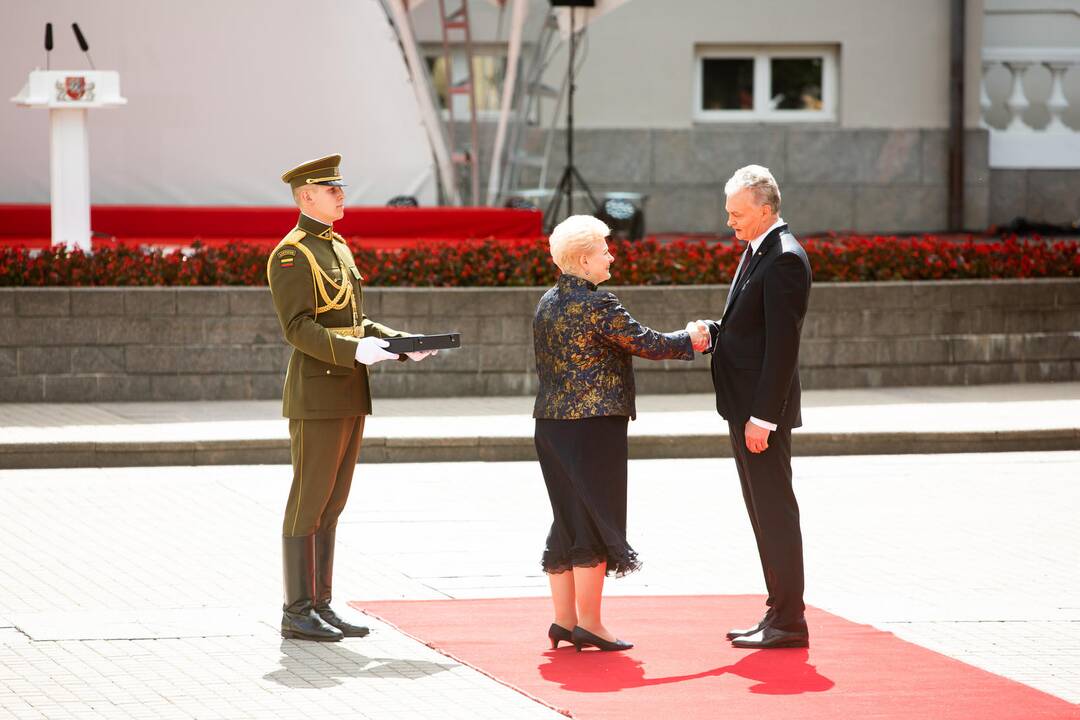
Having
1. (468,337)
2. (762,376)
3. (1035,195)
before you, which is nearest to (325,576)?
(762,376)

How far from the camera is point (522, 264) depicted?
14617 mm

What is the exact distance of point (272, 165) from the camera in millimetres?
20578

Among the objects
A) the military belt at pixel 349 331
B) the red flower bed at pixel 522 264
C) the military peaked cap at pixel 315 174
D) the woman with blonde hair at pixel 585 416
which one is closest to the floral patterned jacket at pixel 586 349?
the woman with blonde hair at pixel 585 416

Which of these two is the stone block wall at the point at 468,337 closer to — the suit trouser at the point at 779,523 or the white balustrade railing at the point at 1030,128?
the suit trouser at the point at 779,523

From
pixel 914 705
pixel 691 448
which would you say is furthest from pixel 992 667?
pixel 691 448

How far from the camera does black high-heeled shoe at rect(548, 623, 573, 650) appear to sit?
674 centimetres

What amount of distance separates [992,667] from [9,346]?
360 inches

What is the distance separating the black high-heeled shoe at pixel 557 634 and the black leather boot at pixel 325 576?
30.0 inches

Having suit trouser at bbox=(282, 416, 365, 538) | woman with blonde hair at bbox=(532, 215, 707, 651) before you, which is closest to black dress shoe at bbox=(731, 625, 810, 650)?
woman with blonde hair at bbox=(532, 215, 707, 651)

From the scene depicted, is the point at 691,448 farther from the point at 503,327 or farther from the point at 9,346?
the point at 9,346

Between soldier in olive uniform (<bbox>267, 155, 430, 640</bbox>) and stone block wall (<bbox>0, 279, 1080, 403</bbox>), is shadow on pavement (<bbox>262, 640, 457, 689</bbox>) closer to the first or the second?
soldier in olive uniform (<bbox>267, 155, 430, 640</bbox>)

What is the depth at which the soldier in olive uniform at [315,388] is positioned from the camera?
272 inches

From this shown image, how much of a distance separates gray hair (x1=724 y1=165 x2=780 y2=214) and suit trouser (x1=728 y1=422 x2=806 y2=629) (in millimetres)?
863

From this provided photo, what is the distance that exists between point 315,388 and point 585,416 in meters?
1.09
